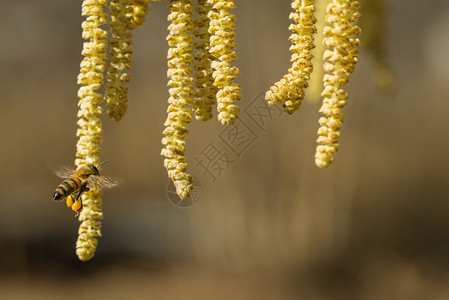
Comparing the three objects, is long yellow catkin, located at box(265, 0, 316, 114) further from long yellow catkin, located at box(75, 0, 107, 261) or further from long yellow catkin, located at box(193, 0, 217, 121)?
long yellow catkin, located at box(75, 0, 107, 261)

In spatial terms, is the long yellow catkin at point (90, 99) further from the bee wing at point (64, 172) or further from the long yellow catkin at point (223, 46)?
the bee wing at point (64, 172)

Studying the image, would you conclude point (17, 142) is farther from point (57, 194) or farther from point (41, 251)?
point (57, 194)

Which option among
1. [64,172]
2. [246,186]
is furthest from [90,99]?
[246,186]

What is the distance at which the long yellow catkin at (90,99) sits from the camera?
52 centimetres

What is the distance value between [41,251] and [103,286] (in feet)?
2.48

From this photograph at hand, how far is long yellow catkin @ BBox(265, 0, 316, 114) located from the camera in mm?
529

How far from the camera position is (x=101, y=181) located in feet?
2.34

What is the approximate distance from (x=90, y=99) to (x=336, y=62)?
0.87ft

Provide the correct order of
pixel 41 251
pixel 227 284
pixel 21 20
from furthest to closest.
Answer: pixel 41 251, pixel 21 20, pixel 227 284

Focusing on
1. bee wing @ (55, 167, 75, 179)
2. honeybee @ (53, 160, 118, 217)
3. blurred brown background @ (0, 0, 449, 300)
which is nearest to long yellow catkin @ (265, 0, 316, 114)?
honeybee @ (53, 160, 118, 217)

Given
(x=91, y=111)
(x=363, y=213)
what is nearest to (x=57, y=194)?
(x=91, y=111)

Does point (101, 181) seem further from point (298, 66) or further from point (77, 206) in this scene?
point (298, 66)

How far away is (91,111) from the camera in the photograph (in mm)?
531

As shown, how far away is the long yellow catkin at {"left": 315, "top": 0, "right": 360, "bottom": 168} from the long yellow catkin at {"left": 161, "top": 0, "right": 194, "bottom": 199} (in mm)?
150
